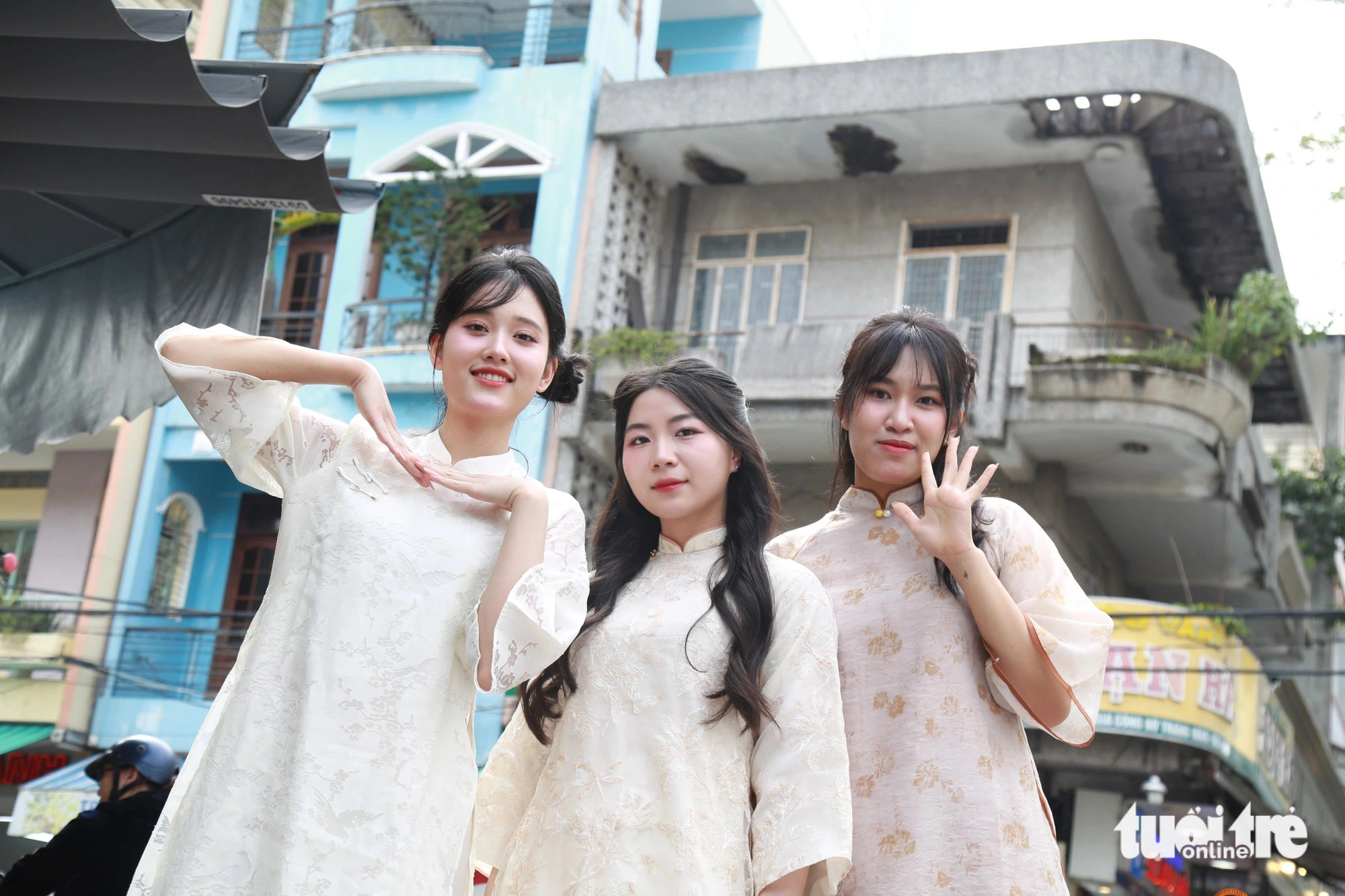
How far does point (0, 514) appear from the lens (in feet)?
46.7

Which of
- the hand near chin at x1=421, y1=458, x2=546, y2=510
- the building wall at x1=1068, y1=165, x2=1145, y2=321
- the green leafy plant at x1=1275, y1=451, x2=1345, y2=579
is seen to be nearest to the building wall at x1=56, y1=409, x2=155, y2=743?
the building wall at x1=1068, y1=165, x2=1145, y2=321

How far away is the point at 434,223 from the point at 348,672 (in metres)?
10.4

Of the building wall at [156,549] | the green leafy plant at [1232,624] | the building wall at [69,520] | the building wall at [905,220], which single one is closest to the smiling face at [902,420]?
the green leafy plant at [1232,624]

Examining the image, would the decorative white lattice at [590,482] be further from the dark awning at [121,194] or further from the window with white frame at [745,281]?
the dark awning at [121,194]

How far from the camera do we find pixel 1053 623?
240 cm

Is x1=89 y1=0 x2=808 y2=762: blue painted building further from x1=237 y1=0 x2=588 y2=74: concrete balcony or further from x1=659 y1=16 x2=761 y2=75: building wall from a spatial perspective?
x1=659 y1=16 x2=761 y2=75: building wall

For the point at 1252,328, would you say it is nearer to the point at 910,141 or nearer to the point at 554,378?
the point at 910,141

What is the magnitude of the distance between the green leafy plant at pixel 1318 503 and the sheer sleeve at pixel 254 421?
1355cm

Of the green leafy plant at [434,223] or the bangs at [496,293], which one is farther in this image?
the green leafy plant at [434,223]

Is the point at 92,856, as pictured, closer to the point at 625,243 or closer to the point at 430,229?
the point at 430,229

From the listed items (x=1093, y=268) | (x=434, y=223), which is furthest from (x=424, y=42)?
(x=1093, y=268)

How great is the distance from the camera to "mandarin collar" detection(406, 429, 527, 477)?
2410 mm

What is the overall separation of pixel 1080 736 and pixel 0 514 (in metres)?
14.2

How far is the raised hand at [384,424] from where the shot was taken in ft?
7.39
